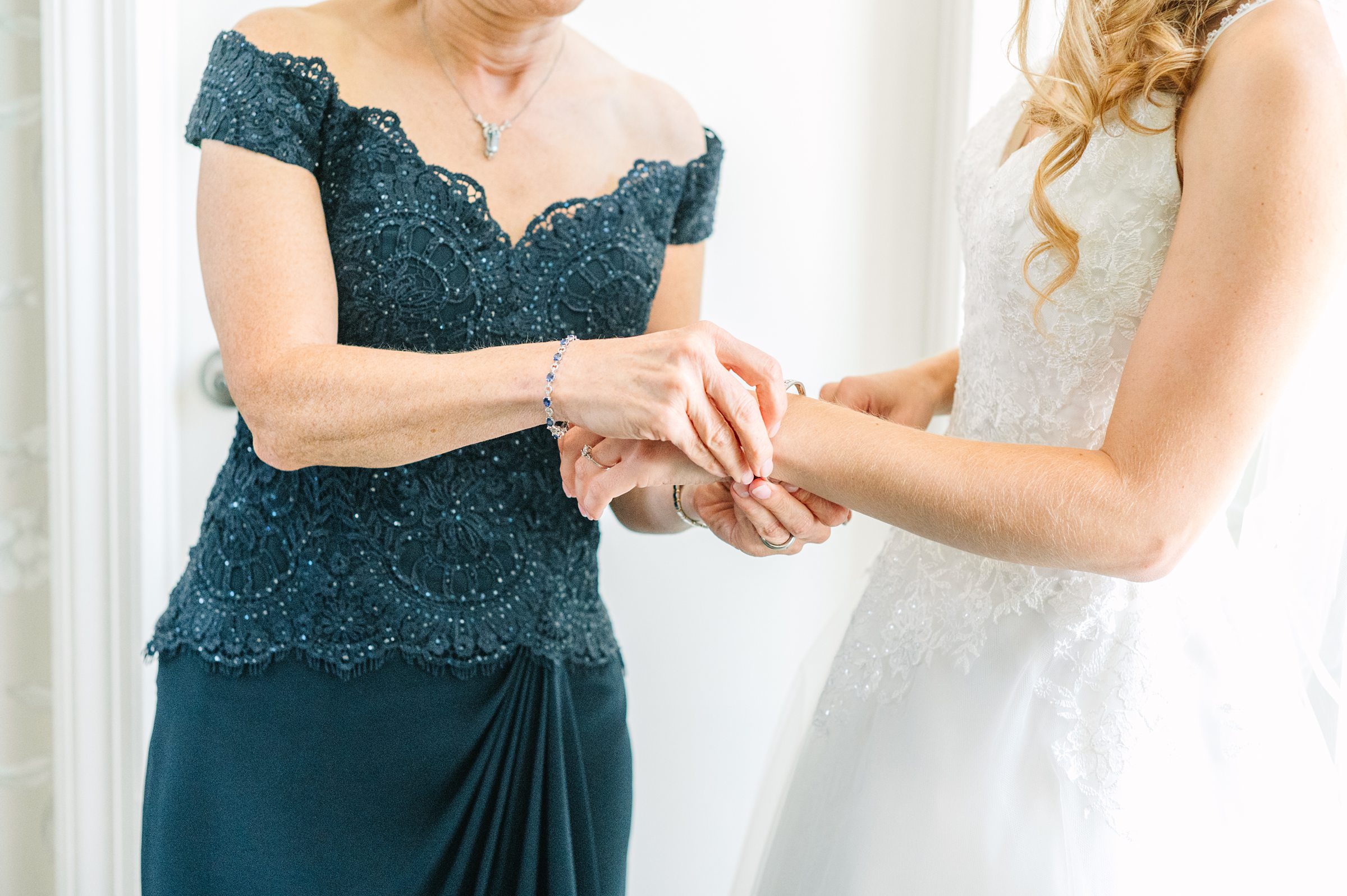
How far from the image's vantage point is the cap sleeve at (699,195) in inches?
49.3

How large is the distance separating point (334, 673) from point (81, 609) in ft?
2.09

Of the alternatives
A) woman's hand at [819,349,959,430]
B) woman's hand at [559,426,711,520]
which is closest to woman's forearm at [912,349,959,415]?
woman's hand at [819,349,959,430]

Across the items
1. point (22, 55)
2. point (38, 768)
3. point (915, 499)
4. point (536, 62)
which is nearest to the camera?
point (915, 499)

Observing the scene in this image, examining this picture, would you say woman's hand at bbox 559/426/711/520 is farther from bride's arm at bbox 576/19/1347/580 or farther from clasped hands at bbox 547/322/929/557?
bride's arm at bbox 576/19/1347/580

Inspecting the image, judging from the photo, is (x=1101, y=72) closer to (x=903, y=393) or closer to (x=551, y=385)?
(x=903, y=393)

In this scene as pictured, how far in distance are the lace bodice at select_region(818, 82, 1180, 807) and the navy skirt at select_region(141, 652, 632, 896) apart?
312mm

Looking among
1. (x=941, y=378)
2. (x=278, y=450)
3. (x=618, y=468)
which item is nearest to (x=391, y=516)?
(x=278, y=450)

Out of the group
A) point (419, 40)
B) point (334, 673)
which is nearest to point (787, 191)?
point (419, 40)

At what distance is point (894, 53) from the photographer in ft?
5.22

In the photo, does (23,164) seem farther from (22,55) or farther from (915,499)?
(915,499)

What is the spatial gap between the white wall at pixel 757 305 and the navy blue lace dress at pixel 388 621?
49 centimetres

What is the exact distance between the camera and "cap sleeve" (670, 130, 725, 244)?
125 centimetres

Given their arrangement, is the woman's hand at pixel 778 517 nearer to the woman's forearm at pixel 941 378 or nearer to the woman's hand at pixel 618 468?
the woman's hand at pixel 618 468

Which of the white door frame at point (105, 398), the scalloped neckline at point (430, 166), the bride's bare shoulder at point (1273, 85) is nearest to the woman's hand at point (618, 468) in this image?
the scalloped neckline at point (430, 166)
